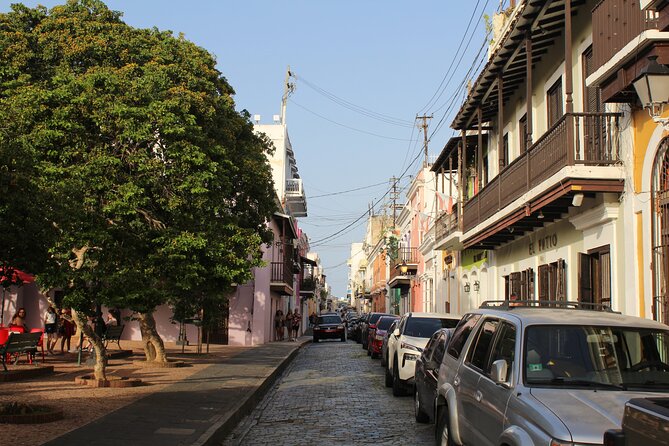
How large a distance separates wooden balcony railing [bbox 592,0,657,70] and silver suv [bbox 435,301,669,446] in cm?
546

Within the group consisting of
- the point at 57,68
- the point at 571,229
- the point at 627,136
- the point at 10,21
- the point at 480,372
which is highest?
the point at 10,21

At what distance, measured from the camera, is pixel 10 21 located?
20234 millimetres

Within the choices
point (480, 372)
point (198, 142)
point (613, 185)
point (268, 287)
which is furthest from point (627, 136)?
point (268, 287)

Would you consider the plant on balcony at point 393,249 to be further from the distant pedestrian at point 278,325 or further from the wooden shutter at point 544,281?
the wooden shutter at point 544,281

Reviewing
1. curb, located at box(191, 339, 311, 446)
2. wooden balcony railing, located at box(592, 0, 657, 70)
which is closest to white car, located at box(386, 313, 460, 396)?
curb, located at box(191, 339, 311, 446)

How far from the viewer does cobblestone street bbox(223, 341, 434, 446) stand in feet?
34.1

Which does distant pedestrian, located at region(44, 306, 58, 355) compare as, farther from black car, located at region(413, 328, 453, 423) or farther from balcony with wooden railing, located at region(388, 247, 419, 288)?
balcony with wooden railing, located at region(388, 247, 419, 288)

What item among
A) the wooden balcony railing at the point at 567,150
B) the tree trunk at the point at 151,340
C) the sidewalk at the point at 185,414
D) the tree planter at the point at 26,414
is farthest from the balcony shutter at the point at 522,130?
the tree planter at the point at 26,414

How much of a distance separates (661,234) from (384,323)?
1557 cm

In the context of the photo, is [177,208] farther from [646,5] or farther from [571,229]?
[646,5]

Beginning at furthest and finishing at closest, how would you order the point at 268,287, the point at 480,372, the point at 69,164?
the point at 268,287, the point at 69,164, the point at 480,372

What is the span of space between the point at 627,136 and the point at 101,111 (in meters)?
10.0

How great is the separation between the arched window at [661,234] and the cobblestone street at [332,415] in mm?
3882

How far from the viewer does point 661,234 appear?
11367 millimetres
